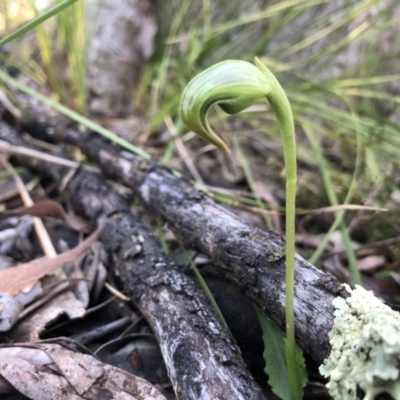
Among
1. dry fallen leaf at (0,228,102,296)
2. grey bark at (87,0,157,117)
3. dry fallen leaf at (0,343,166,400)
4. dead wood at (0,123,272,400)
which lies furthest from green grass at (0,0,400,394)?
dry fallen leaf at (0,343,166,400)

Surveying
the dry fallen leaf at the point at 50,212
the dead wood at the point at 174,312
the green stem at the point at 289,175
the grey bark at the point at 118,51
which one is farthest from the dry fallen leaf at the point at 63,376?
the grey bark at the point at 118,51

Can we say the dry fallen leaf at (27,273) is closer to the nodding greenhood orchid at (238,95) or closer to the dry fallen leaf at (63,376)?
the dry fallen leaf at (63,376)

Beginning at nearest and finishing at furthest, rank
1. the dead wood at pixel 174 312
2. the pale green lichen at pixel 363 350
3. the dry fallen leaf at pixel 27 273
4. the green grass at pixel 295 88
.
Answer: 1. the pale green lichen at pixel 363 350
2. the dead wood at pixel 174 312
3. the dry fallen leaf at pixel 27 273
4. the green grass at pixel 295 88

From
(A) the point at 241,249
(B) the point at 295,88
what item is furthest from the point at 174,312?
(B) the point at 295,88

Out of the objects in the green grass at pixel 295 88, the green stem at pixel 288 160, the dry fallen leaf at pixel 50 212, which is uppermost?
the green grass at pixel 295 88

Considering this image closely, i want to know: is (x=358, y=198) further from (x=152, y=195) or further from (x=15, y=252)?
(x=15, y=252)

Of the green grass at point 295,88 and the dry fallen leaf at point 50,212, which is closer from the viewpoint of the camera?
the dry fallen leaf at point 50,212

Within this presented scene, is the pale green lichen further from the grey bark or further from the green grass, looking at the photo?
the grey bark
